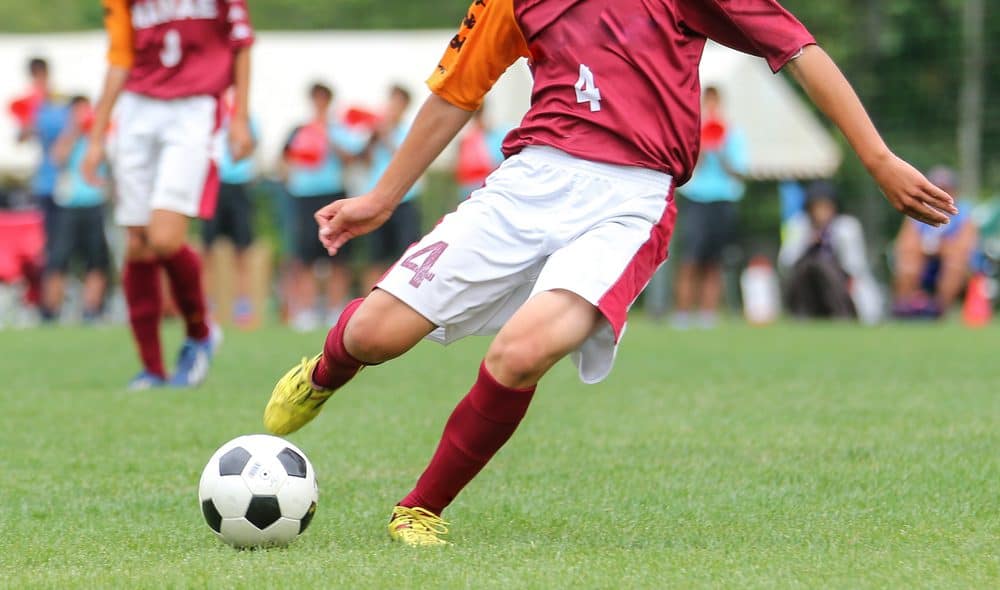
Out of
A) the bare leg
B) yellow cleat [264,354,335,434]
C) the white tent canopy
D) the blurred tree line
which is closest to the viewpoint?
yellow cleat [264,354,335,434]

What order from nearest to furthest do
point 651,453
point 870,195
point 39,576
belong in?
point 39,576 < point 651,453 < point 870,195

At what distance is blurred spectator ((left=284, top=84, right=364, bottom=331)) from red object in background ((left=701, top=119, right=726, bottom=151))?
3415mm

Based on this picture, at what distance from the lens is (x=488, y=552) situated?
418cm

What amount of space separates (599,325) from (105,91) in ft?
14.2

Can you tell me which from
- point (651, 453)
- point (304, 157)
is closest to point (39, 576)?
point (651, 453)

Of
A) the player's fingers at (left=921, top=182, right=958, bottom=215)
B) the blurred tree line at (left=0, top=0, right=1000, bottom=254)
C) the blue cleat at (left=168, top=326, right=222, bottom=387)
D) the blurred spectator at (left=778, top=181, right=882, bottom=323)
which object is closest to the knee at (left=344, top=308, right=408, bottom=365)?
the player's fingers at (left=921, top=182, right=958, bottom=215)

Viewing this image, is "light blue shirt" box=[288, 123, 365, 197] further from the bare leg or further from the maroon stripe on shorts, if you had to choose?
the maroon stripe on shorts

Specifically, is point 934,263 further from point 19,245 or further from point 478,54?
point 478,54

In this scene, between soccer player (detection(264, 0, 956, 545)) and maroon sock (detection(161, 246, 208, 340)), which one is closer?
soccer player (detection(264, 0, 956, 545))

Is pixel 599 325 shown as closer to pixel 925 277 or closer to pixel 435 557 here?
pixel 435 557

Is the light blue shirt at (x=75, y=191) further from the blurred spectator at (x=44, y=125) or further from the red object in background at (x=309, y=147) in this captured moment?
the red object in background at (x=309, y=147)

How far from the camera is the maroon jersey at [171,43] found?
793 cm

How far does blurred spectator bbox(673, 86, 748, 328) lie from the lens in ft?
51.1

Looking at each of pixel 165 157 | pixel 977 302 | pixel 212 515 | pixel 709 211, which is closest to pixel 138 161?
pixel 165 157
